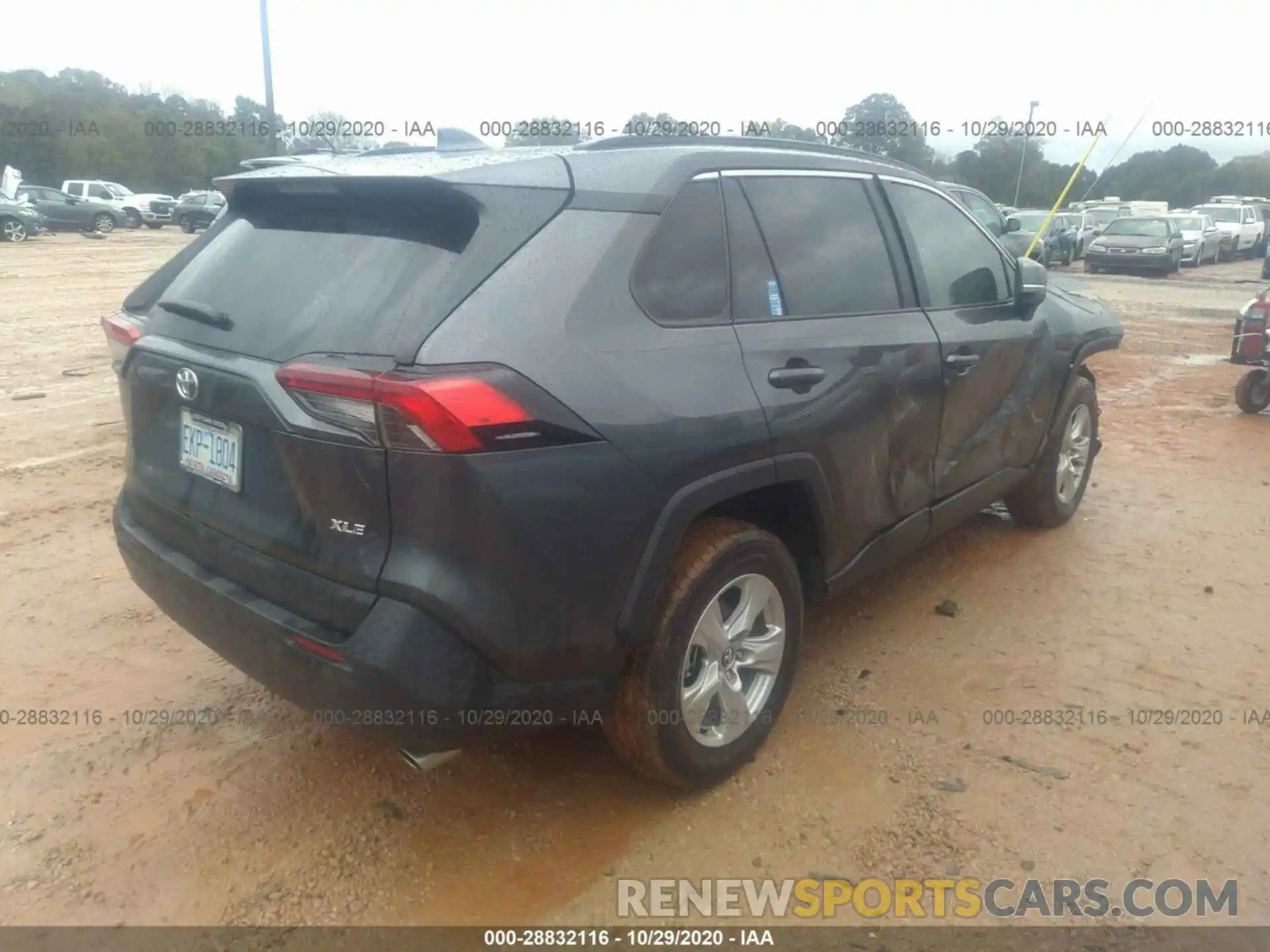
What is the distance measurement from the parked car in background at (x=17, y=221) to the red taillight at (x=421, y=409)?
2825 centimetres

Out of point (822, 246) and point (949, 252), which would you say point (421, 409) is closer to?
point (822, 246)

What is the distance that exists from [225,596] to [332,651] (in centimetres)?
45

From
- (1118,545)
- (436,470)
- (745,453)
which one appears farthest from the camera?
(1118,545)

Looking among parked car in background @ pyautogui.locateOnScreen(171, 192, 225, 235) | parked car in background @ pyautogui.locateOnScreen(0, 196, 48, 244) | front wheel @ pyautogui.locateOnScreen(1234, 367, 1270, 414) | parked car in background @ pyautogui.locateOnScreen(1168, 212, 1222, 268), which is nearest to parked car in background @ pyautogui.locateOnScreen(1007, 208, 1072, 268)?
parked car in background @ pyautogui.locateOnScreen(1168, 212, 1222, 268)

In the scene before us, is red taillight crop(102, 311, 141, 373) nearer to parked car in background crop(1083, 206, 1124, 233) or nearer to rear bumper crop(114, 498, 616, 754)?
rear bumper crop(114, 498, 616, 754)

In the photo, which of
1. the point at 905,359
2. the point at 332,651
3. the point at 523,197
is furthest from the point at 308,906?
the point at 905,359

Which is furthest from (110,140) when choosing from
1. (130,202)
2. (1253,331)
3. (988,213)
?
(1253,331)

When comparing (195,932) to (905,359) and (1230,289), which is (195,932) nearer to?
(905,359)

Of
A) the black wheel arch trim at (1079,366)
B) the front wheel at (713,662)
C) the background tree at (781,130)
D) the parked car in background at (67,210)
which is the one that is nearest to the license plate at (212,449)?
the front wheel at (713,662)

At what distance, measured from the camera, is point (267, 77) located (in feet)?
62.1

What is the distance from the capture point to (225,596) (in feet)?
8.39

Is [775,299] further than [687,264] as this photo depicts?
Yes

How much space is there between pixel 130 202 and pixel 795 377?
36185mm

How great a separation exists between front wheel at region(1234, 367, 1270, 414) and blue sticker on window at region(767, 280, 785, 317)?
267 inches
